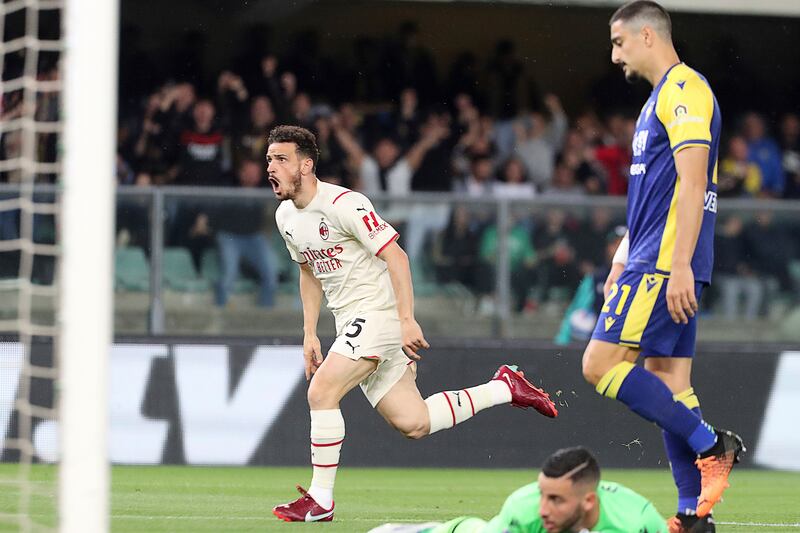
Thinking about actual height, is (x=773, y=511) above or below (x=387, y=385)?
below

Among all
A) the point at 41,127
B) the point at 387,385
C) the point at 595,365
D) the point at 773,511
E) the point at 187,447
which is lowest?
the point at 187,447

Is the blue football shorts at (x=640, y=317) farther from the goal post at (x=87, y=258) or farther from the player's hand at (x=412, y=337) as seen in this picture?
the goal post at (x=87, y=258)

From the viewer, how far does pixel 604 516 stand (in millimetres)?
4715

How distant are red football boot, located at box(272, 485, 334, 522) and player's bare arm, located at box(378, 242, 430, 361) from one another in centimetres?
84

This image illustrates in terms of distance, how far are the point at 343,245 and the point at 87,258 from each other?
10.1 feet

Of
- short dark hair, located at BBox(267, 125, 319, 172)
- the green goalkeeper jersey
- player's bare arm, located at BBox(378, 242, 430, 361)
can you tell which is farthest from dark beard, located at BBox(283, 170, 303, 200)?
the green goalkeeper jersey

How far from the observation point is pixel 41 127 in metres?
5.30

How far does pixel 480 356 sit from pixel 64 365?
6.96 meters

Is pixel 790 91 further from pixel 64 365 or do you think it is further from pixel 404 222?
pixel 64 365

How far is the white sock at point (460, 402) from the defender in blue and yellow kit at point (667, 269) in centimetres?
159

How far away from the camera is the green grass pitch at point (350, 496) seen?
21.8 feet

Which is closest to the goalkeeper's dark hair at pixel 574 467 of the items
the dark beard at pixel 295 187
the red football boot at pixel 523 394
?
the dark beard at pixel 295 187

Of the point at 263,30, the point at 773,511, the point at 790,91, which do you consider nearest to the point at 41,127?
the point at 773,511

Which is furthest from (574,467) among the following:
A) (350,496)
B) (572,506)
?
(350,496)
